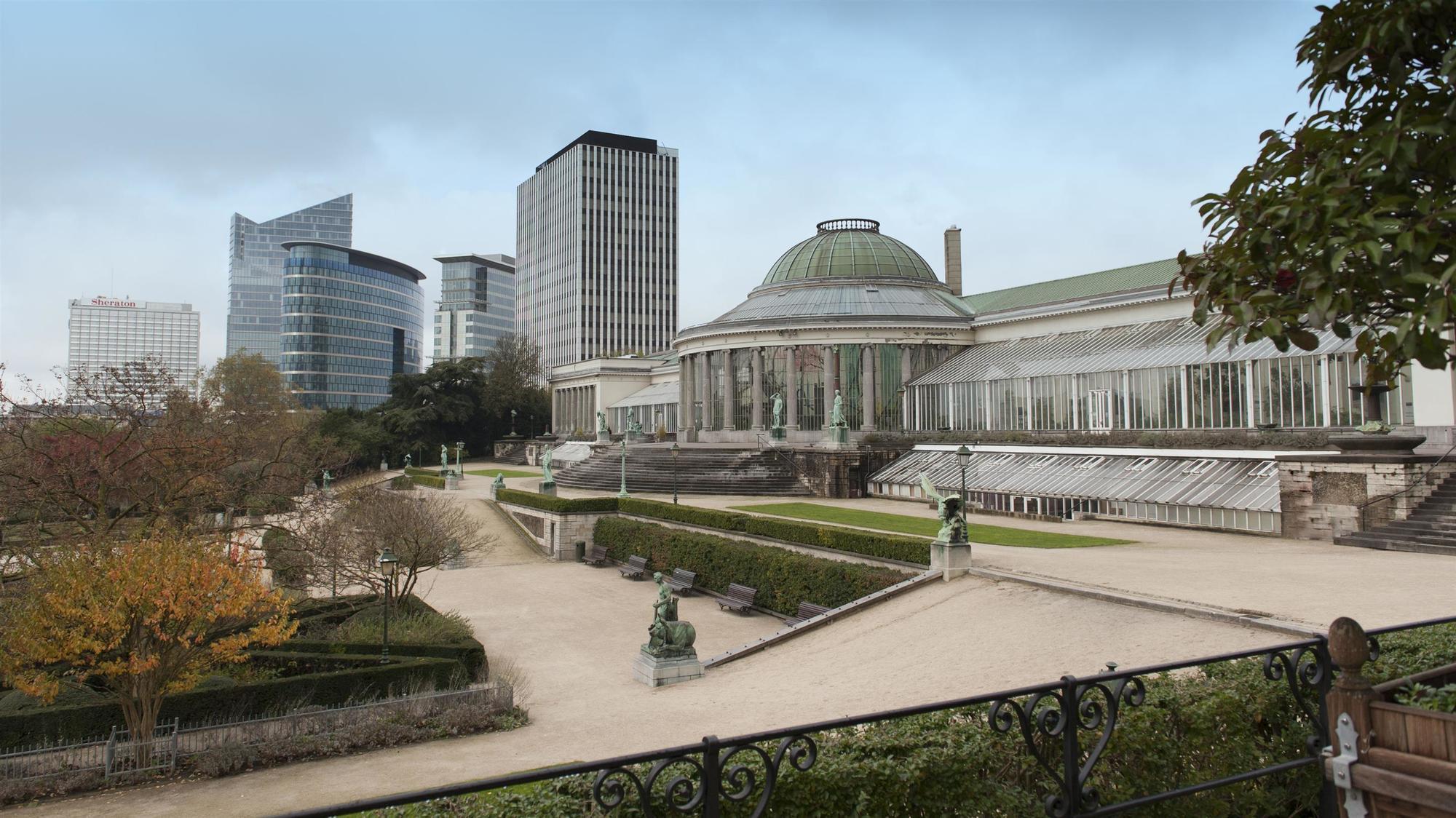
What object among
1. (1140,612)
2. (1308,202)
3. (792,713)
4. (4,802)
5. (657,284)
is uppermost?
(657,284)

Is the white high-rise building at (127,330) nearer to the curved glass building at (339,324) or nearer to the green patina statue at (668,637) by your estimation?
the curved glass building at (339,324)

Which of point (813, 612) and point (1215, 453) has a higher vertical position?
point (1215, 453)

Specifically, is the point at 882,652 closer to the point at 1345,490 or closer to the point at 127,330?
the point at 1345,490

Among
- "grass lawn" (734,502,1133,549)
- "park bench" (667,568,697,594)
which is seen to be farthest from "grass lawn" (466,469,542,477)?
"park bench" (667,568,697,594)

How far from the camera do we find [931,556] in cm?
1922

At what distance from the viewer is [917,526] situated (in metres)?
26.3

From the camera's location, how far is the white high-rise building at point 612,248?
401ft

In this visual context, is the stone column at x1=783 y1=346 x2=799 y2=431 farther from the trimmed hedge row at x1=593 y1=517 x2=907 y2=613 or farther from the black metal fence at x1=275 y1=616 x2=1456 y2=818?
the black metal fence at x1=275 y1=616 x2=1456 y2=818

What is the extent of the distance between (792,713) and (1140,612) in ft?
20.6

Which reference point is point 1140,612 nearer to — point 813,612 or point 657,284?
point 813,612

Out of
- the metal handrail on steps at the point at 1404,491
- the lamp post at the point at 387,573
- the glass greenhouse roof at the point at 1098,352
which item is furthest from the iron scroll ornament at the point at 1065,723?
the glass greenhouse roof at the point at 1098,352

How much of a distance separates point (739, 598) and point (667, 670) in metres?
7.58

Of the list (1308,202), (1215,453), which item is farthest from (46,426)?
(1215,453)

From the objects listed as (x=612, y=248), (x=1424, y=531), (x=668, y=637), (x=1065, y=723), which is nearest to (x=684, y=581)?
(x=668, y=637)
